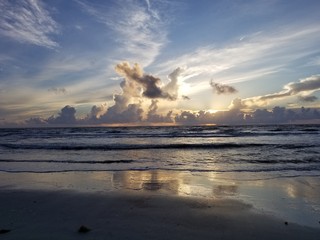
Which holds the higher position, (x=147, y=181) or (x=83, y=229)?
(x=83, y=229)

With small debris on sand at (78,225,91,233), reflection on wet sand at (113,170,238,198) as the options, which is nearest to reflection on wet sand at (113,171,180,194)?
reflection on wet sand at (113,170,238,198)

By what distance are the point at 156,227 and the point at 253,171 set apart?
782 cm

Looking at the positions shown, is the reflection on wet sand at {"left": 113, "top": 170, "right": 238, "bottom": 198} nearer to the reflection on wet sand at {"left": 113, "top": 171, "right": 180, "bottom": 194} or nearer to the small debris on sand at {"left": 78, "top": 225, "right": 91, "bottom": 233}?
the reflection on wet sand at {"left": 113, "top": 171, "right": 180, "bottom": 194}

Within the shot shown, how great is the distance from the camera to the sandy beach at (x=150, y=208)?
18.3 ft

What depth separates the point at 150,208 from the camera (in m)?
7.22

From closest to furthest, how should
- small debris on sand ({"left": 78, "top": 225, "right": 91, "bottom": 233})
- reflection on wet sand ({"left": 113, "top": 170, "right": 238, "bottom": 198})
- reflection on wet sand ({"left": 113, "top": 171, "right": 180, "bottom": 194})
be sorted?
small debris on sand ({"left": 78, "top": 225, "right": 91, "bottom": 233}) → reflection on wet sand ({"left": 113, "top": 170, "right": 238, "bottom": 198}) → reflection on wet sand ({"left": 113, "top": 171, "right": 180, "bottom": 194})

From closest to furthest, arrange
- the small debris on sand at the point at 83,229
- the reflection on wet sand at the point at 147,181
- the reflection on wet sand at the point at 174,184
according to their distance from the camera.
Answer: the small debris on sand at the point at 83,229 < the reflection on wet sand at the point at 174,184 < the reflection on wet sand at the point at 147,181

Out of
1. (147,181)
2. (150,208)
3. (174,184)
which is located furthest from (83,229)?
(147,181)

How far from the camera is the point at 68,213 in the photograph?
682 cm

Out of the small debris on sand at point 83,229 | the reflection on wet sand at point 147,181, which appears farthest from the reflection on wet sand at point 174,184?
the small debris on sand at point 83,229

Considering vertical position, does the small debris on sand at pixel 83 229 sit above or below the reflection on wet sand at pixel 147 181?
above

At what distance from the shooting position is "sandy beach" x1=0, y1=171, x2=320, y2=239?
220 inches

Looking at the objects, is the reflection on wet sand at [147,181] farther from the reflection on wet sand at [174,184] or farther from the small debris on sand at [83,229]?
the small debris on sand at [83,229]

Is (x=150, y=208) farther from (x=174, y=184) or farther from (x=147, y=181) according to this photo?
(x=147, y=181)
